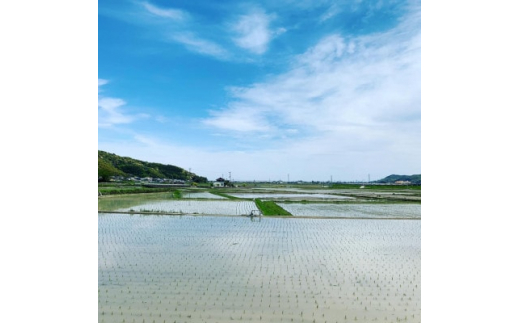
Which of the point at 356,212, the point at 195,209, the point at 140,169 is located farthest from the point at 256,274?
the point at 140,169

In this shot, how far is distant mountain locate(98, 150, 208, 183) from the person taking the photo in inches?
1624

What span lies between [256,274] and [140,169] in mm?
44614

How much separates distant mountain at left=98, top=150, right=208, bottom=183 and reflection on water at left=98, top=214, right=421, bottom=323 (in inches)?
1322

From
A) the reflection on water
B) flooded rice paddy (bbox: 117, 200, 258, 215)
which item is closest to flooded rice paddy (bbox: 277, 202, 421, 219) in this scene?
flooded rice paddy (bbox: 117, 200, 258, 215)

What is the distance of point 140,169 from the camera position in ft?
152

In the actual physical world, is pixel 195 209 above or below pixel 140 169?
below

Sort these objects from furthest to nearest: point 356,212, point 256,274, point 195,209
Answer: point 195,209 → point 356,212 → point 256,274

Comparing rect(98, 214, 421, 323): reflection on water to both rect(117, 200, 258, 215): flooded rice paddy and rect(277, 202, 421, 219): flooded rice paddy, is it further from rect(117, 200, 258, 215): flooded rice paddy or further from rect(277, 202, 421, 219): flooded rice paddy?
rect(117, 200, 258, 215): flooded rice paddy

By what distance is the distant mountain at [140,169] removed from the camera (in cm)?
4125

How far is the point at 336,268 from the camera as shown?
5609mm

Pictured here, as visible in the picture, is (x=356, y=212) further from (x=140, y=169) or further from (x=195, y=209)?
(x=140, y=169)
